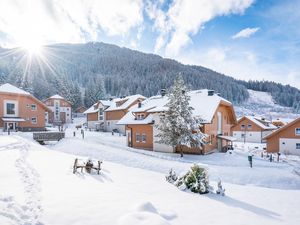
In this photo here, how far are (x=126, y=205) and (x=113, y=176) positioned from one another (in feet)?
19.5

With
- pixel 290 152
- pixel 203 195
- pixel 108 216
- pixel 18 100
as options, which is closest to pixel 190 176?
pixel 203 195

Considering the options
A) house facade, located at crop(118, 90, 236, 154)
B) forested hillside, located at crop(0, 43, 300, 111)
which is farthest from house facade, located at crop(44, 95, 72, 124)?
house facade, located at crop(118, 90, 236, 154)

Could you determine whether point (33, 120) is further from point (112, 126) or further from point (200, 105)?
point (200, 105)

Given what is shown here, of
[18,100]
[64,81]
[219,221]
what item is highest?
[64,81]

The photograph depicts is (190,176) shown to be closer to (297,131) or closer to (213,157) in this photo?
(213,157)

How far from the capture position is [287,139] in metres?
37.7

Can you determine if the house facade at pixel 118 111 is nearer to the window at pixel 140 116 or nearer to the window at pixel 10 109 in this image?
the window at pixel 140 116

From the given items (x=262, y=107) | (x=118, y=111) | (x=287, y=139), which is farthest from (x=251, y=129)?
(x=262, y=107)

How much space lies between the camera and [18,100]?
144 ft

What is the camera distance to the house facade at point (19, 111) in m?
42.1

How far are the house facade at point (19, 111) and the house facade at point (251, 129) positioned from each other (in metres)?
48.4

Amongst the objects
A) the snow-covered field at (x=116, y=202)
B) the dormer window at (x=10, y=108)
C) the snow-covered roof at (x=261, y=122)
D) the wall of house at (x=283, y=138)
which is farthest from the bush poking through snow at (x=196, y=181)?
the snow-covered roof at (x=261, y=122)

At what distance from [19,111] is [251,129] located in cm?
5473

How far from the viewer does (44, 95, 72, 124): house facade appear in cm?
7250
